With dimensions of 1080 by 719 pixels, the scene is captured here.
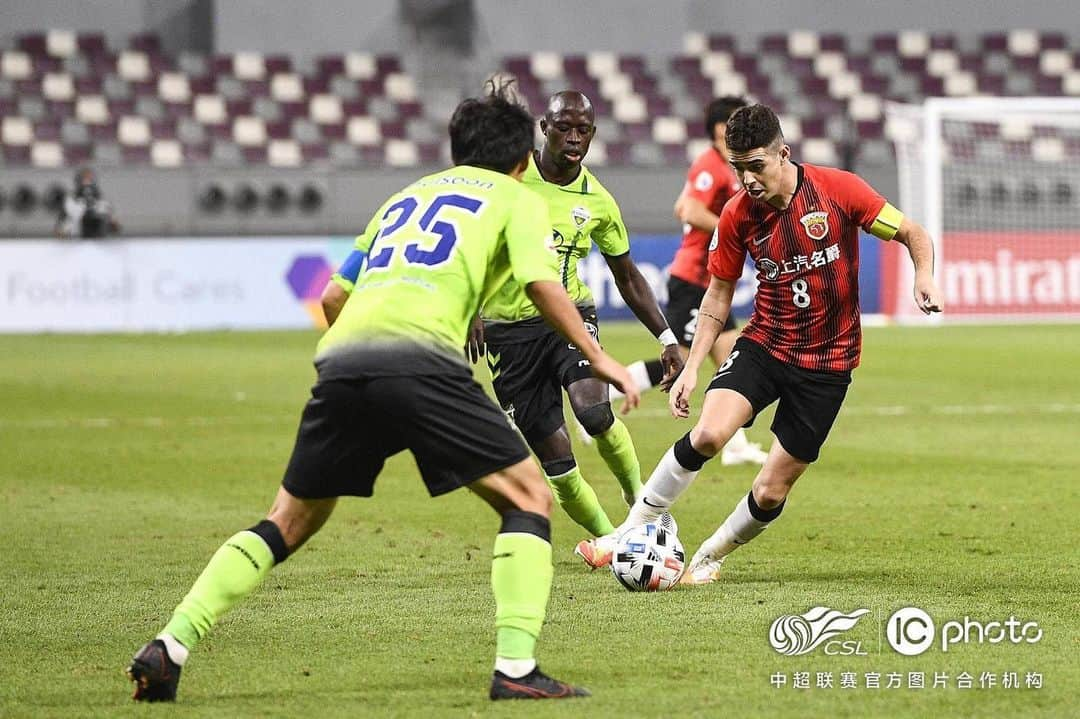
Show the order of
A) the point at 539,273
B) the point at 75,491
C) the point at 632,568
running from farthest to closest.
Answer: the point at 75,491
the point at 632,568
the point at 539,273

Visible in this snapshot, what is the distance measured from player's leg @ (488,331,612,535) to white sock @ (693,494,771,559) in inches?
26.6

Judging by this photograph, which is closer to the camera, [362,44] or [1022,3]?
[362,44]

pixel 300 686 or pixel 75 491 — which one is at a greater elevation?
pixel 300 686

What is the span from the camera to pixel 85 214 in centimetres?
2548

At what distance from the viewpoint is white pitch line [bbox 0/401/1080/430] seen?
1418 cm

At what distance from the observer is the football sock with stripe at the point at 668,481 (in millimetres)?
7000

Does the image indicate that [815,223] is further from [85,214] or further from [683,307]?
[85,214]

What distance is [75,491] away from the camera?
10438mm

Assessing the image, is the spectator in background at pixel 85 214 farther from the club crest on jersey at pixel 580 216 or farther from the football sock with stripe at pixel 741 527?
the football sock with stripe at pixel 741 527

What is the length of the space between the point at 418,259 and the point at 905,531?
4178mm

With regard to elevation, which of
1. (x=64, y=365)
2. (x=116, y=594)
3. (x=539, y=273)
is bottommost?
(x=64, y=365)

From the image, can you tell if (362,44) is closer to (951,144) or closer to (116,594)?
(951,144)

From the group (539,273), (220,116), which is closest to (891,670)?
(539,273)

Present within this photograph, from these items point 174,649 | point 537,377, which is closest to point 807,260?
point 537,377
